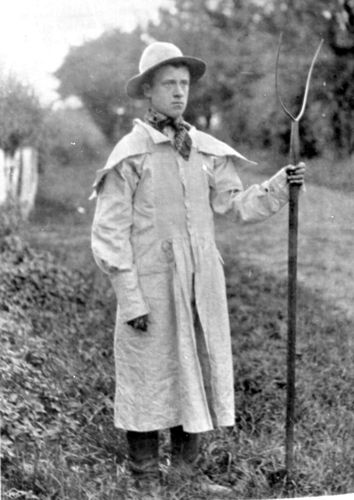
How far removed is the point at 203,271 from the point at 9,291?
1150 mm

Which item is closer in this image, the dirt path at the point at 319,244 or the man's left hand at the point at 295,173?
the man's left hand at the point at 295,173

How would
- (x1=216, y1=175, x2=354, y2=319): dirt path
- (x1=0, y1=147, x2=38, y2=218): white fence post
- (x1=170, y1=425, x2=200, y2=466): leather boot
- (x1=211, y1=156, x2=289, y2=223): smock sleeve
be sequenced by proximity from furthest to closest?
(x1=216, y1=175, x2=354, y2=319): dirt path
(x1=0, y1=147, x2=38, y2=218): white fence post
(x1=170, y1=425, x2=200, y2=466): leather boot
(x1=211, y1=156, x2=289, y2=223): smock sleeve

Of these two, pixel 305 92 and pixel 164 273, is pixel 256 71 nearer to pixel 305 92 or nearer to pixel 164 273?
pixel 305 92

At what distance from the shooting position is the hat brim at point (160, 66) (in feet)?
12.4

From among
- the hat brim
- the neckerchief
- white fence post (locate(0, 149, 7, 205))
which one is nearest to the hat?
the hat brim

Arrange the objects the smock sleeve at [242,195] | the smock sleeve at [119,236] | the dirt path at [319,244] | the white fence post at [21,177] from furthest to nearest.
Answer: the dirt path at [319,244] < the white fence post at [21,177] < the smock sleeve at [242,195] < the smock sleeve at [119,236]

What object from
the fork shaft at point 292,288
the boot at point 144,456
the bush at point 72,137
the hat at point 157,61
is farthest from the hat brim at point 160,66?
the boot at point 144,456

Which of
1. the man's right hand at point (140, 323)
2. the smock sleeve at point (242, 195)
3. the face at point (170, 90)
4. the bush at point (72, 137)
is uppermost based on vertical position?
the face at point (170, 90)

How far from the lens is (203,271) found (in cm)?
386

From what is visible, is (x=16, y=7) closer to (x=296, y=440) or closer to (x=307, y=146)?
(x=307, y=146)

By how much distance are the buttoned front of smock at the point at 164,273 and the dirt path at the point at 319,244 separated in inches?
20.7

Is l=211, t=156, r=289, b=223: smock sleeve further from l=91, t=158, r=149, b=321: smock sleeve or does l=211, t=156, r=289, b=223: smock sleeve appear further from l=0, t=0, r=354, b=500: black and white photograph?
l=91, t=158, r=149, b=321: smock sleeve

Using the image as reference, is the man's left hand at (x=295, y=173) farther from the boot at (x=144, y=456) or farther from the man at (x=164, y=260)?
the boot at (x=144, y=456)

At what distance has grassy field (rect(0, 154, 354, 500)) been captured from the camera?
12.3 feet
